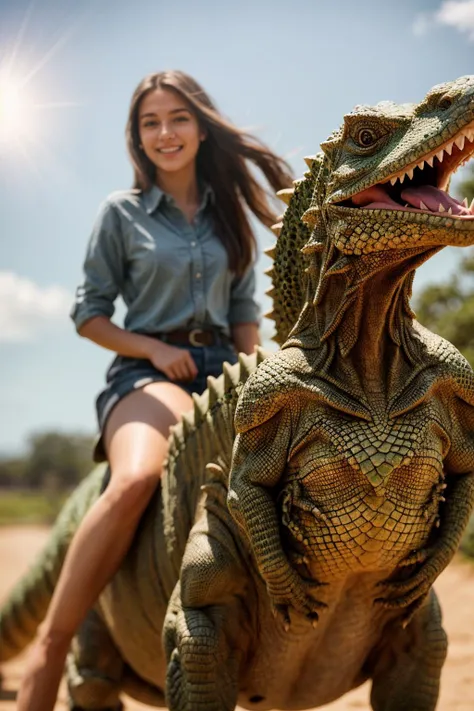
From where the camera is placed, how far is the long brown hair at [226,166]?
15.1 feet

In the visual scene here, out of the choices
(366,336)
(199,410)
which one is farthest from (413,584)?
(199,410)

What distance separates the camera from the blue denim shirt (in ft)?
Answer: 14.3

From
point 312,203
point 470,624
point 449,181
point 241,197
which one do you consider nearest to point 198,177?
point 241,197

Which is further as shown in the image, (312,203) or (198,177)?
(198,177)

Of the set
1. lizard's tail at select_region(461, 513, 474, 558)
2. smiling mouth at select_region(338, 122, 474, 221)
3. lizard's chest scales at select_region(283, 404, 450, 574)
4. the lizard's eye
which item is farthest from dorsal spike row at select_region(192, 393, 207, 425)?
lizard's tail at select_region(461, 513, 474, 558)

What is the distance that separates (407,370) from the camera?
9.50ft

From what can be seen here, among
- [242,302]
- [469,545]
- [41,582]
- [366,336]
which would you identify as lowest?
[469,545]

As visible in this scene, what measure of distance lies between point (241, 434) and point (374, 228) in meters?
0.80

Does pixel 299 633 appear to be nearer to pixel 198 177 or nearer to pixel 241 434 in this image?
pixel 241 434

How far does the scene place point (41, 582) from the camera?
5.05 metres

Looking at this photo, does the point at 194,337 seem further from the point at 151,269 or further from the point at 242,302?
the point at 242,302

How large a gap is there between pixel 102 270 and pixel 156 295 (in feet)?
0.94

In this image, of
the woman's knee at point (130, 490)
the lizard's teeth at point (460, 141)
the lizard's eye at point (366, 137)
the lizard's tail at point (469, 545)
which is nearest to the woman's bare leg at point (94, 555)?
the woman's knee at point (130, 490)

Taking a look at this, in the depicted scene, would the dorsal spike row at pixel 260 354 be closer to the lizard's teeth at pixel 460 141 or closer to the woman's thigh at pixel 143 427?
the woman's thigh at pixel 143 427
